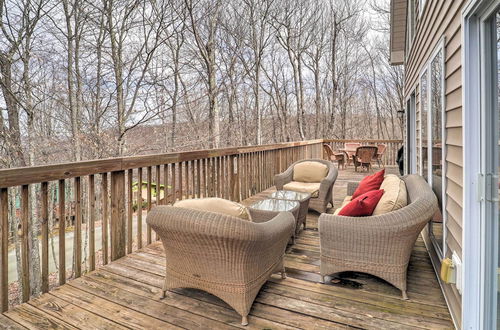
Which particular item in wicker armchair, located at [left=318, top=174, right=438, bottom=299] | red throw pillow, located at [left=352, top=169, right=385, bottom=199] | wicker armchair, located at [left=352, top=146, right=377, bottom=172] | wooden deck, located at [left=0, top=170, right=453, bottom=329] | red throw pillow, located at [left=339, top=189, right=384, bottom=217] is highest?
wicker armchair, located at [left=352, top=146, right=377, bottom=172]

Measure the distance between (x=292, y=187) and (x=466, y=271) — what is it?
3.05 metres

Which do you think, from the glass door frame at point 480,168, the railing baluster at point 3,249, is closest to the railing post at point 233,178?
the railing baluster at point 3,249

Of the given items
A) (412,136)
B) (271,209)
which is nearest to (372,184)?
(271,209)

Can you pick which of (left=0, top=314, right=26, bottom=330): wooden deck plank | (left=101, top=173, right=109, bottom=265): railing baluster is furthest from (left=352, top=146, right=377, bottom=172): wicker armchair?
(left=0, top=314, right=26, bottom=330): wooden deck plank

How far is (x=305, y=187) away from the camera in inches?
183

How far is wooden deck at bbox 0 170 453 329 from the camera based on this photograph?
2.02 meters

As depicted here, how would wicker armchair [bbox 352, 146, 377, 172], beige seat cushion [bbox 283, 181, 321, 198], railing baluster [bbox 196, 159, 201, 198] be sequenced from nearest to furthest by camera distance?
railing baluster [bbox 196, 159, 201, 198] < beige seat cushion [bbox 283, 181, 321, 198] < wicker armchair [bbox 352, 146, 377, 172]

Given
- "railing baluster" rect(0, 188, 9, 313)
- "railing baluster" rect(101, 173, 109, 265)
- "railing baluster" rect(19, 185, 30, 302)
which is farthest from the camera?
"railing baluster" rect(101, 173, 109, 265)

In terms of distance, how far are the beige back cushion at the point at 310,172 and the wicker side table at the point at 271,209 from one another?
1.42 m

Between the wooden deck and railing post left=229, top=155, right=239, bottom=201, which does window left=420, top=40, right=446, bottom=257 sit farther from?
railing post left=229, top=155, right=239, bottom=201

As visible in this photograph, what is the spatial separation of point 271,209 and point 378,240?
123 centimetres

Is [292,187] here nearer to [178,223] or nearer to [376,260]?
[376,260]

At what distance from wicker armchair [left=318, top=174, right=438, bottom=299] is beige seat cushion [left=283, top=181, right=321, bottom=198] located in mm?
1975

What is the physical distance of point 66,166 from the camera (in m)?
2.46
